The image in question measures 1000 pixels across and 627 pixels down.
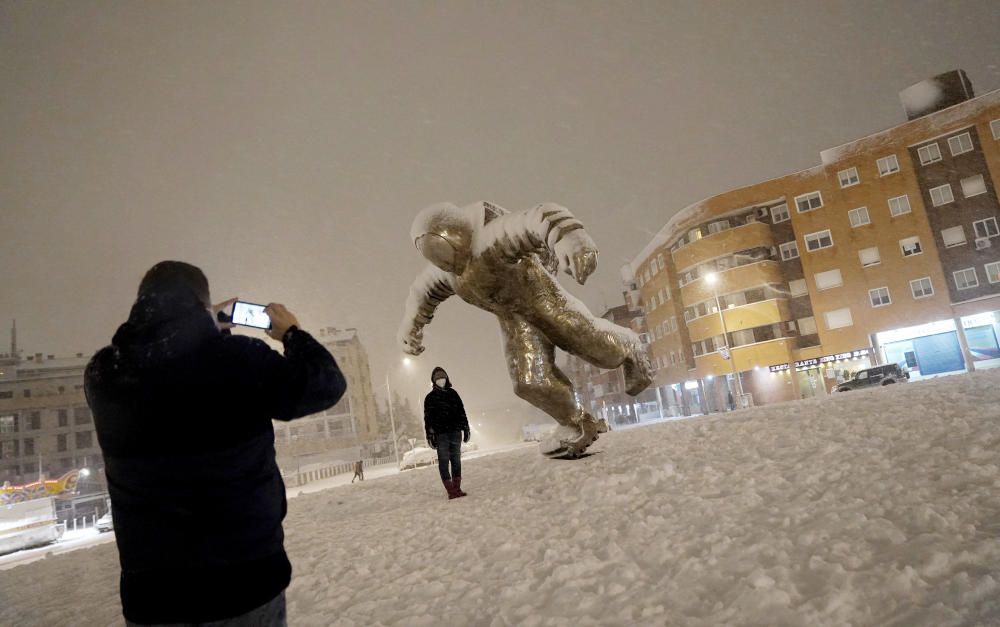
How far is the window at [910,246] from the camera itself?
3004 centimetres

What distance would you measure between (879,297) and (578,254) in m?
34.2

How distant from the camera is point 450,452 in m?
6.68

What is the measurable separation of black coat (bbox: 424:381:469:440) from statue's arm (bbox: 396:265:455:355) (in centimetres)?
67

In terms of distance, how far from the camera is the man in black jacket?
153 cm

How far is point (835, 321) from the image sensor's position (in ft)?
107

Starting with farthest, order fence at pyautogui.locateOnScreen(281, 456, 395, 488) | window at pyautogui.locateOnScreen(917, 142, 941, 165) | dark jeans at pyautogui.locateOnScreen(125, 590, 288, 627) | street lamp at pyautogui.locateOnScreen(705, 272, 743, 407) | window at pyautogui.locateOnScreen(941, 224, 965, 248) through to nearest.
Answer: street lamp at pyautogui.locateOnScreen(705, 272, 743, 407), window at pyautogui.locateOnScreen(917, 142, 941, 165), fence at pyautogui.locateOnScreen(281, 456, 395, 488), window at pyautogui.locateOnScreen(941, 224, 965, 248), dark jeans at pyautogui.locateOnScreen(125, 590, 288, 627)

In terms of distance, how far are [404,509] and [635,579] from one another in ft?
13.1

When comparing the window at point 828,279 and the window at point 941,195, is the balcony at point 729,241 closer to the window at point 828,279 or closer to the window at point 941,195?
the window at point 828,279

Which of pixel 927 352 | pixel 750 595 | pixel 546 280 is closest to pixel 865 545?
pixel 750 595

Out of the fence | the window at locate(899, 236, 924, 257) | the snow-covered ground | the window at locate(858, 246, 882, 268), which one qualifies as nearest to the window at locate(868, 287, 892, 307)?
the window at locate(858, 246, 882, 268)

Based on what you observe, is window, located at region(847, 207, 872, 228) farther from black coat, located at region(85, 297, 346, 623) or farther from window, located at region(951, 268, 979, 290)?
black coat, located at region(85, 297, 346, 623)

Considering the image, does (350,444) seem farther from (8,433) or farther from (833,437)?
(833,437)

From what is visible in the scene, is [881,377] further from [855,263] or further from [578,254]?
[578,254]

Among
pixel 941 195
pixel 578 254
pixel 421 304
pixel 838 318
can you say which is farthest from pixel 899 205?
pixel 578 254
